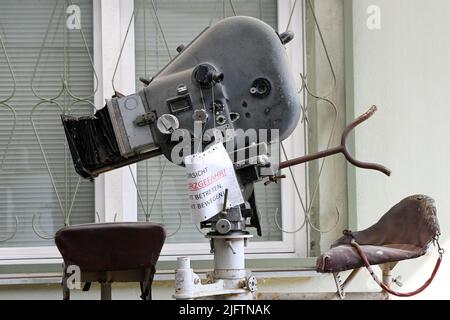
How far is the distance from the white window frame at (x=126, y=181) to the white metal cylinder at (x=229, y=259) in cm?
134

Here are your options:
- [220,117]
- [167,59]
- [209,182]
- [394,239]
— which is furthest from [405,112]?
[209,182]

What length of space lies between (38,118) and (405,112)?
5.74 feet

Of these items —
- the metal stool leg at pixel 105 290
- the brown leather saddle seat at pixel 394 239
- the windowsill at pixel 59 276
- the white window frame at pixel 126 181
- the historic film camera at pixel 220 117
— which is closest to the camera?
the historic film camera at pixel 220 117

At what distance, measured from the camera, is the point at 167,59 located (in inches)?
141

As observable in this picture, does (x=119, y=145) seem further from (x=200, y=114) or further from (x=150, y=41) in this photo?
(x=150, y=41)

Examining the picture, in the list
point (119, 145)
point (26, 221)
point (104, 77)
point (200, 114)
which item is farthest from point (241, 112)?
point (26, 221)

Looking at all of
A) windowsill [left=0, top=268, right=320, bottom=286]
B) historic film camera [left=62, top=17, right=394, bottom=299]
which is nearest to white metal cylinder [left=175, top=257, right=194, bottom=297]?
historic film camera [left=62, top=17, right=394, bottom=299]

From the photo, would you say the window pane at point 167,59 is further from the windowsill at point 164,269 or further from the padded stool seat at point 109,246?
the padded stool seat at point 109,246

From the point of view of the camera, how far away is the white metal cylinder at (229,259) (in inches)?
85.1

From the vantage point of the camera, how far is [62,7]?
351 centimetres

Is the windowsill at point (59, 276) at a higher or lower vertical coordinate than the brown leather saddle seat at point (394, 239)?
lower

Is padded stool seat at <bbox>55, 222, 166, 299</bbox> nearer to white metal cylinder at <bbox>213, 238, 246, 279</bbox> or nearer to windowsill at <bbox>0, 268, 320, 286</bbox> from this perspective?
white metal cylinder at <bbox>213, 238, 246, 279</bbox>

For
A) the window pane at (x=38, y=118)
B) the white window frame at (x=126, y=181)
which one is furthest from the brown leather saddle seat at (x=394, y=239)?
the window pane at (x=38, y=118)

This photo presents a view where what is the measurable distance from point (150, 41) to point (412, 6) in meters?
1.27
